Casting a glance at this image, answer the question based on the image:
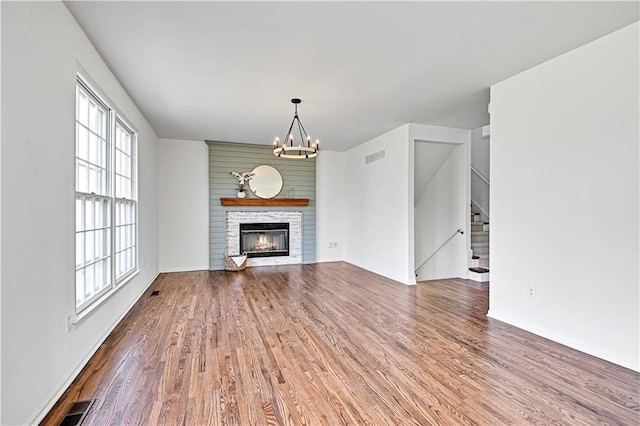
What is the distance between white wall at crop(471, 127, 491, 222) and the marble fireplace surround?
4204 mm

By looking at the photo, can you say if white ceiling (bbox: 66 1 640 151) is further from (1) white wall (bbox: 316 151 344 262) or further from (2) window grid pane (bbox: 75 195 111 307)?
(1) white wall (bbox: 316 151 344 262)

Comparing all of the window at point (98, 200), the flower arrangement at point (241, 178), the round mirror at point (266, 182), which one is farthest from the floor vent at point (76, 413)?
the round mirror at point (266, 182)

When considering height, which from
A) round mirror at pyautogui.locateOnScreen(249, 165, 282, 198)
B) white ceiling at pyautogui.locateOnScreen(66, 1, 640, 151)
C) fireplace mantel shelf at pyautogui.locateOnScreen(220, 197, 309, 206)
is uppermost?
white ceiling at pyautogui.locateOnScreen(66, 1, 640, 151)

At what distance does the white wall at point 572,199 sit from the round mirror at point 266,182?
465 centimetres

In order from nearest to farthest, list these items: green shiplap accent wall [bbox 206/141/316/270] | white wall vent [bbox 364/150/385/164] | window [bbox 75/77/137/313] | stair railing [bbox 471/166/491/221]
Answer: window [bbox 75/77/137/313] → white wall vent [bbox 364/150/385/164] → green shiplap accent wall [bbox 206/141/316/270] → stair railing [bbox 471/166/491/221]

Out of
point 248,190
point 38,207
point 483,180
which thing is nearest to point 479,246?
point 483,180

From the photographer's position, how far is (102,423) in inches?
73.2

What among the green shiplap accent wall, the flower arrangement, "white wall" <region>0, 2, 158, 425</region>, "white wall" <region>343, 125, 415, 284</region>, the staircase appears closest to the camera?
"white wall" <region>0, 2, 158, 425</region>

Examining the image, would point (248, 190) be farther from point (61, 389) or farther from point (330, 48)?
point (61, 389)

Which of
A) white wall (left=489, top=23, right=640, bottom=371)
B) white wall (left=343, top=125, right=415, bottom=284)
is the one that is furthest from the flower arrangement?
white wall (left=489, top=23, right=640, bottom=371)

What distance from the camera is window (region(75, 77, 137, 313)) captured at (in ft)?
8.92

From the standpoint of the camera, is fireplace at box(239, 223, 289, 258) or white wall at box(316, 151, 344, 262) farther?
white wall at box(316, 151, 344, 262)

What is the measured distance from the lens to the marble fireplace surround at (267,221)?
697cm

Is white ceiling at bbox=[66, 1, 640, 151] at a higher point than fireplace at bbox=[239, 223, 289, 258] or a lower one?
higher
